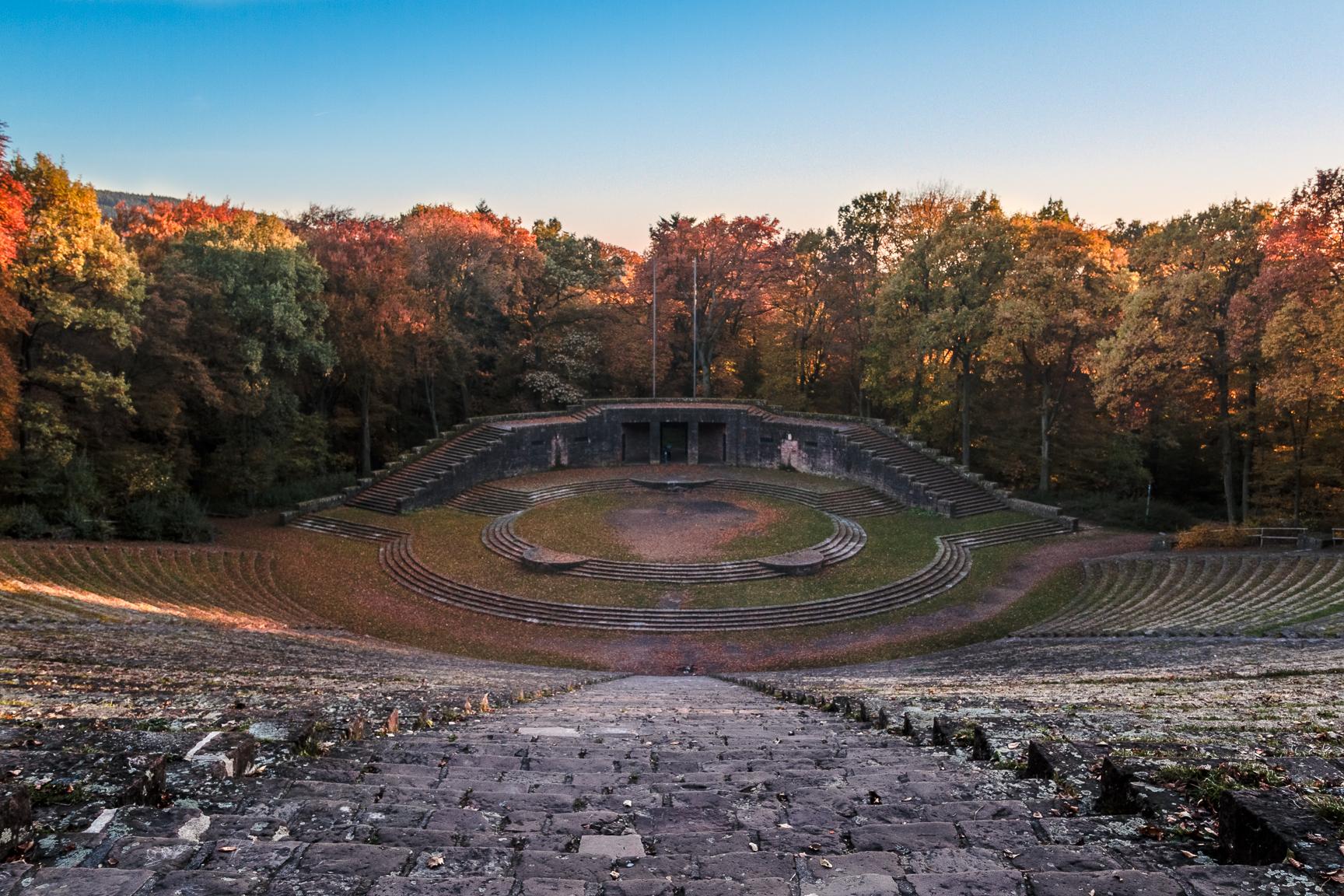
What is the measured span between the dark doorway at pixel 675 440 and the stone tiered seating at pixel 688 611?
20.6 metres

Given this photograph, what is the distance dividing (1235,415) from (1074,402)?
11.0 m

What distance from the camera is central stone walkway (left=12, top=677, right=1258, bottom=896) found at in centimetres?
273

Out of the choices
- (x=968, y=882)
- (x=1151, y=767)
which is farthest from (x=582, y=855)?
(x=1151, y=767)

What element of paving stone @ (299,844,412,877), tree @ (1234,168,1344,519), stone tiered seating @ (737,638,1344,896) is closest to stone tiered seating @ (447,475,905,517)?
tree @ (1234,168,1344,519)

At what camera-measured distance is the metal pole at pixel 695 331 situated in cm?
4503

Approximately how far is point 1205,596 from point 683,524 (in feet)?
59.7

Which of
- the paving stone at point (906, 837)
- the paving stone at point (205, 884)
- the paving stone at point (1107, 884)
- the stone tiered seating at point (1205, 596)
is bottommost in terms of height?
the stone tiered seating at point (1205, 596)

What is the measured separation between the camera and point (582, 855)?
3.15 m

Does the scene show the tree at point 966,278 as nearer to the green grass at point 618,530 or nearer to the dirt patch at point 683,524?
the green grass at point 618,530

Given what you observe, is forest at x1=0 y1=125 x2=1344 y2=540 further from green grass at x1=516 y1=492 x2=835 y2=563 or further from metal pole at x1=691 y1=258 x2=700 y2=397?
green grass at x1=516 y1=492 x2=835 y2=563

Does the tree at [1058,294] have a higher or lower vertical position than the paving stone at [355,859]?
higher

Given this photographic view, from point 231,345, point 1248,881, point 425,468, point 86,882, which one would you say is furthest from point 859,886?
point 425,468

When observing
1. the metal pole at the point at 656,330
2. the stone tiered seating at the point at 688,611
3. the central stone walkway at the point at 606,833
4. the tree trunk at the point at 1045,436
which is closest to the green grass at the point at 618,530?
the stone tiered seating at the point at 688,611

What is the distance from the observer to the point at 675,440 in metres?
46.0
